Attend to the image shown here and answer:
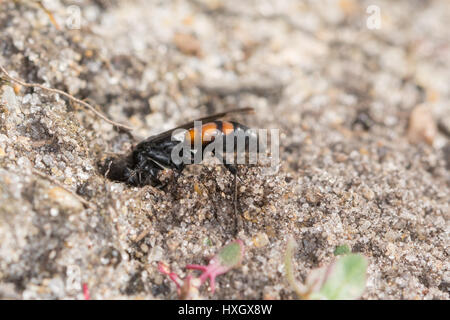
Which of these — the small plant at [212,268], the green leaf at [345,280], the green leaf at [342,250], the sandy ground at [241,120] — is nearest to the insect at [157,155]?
the sandy ground at [241,120]

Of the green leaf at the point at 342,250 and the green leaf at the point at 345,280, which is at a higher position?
the green leaf at the point at 342,250

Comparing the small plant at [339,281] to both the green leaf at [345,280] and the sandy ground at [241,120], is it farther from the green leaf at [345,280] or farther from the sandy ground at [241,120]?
the sandy ground at [241,120]

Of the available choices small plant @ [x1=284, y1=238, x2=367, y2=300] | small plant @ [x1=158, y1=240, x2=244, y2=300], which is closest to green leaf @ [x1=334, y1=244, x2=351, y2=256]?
small plant @ [x1=284, y1=238, x2=367, y2=300]

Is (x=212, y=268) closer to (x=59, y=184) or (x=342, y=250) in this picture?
(x=342, y=250)

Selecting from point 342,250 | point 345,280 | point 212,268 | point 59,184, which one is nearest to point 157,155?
point 59,184

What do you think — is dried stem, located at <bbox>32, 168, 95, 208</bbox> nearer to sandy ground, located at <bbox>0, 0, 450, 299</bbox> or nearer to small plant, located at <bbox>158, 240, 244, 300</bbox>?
sandy ground, located at <bbox>0, 0, 450, 299</bbox>


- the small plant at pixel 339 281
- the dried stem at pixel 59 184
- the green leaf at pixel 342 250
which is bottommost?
the small plant at pixel 339 281
